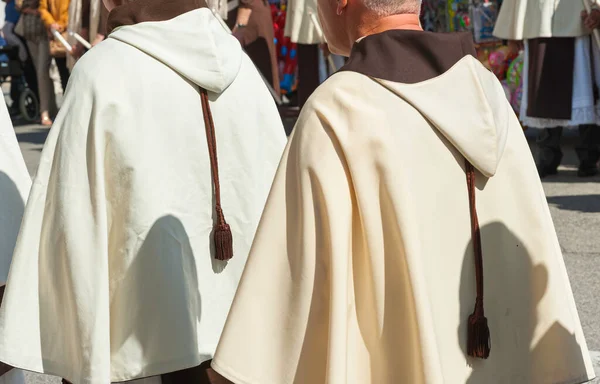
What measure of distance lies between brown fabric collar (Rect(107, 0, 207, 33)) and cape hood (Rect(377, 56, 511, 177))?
3.95 ft

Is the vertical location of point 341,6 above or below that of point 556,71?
above

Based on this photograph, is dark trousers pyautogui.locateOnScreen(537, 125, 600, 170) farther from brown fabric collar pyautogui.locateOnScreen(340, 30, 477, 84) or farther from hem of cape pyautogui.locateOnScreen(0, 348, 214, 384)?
brown fabric collar pyautogui.locateOnScreen(340, 30, 477, 84)

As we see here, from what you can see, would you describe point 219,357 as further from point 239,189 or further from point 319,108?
point 239,189

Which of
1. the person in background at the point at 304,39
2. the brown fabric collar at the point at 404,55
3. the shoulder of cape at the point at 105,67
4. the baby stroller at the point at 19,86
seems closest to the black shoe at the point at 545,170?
the person in background at the point at 304,39

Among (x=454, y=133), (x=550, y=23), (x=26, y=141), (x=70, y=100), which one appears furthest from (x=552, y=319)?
(x=26, y=141)

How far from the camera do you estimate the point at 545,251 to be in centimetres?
237

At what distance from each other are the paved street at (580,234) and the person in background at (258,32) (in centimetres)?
313

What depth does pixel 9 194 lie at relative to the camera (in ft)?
12.0

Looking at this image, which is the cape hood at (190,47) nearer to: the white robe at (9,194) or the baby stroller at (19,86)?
the white robe at (9,194)

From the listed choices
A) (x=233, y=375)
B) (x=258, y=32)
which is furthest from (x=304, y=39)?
(x=233, y=375)

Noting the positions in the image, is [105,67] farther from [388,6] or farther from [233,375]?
[233,375]

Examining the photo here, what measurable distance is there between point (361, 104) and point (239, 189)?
3.83ft

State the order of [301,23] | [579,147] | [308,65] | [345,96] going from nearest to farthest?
[345,96], [579,147], [301,23], [308,65]

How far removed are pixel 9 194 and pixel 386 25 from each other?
1.86 m
